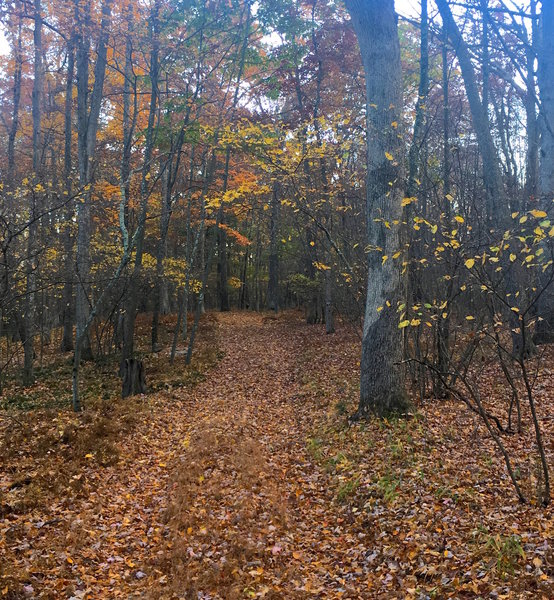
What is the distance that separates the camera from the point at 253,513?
5.26m

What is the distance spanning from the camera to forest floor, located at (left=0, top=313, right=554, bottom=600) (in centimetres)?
386

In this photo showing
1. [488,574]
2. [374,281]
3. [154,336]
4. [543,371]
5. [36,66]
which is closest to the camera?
[488,574]

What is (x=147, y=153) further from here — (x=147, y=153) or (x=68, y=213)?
(x=68, y=213)

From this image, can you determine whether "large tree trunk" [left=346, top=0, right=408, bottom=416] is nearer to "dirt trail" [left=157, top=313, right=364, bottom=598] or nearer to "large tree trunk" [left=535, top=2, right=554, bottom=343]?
"dirt trail" [left=157, top=313, right=364, bottom=598]

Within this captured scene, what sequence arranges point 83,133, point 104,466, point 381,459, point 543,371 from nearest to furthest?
point 381,459 < point 104,466 < point 543,371 < point 83,133

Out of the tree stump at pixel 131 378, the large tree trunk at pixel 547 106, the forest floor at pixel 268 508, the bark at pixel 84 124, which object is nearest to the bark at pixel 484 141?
the large tree trunk at pixel 547 106

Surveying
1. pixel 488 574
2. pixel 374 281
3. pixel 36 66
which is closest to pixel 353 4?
pixel 374 281

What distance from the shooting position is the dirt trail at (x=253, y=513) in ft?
13.5

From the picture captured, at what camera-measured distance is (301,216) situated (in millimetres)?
15094

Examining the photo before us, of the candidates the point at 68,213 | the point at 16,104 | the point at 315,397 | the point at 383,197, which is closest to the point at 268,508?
the point at 315,397

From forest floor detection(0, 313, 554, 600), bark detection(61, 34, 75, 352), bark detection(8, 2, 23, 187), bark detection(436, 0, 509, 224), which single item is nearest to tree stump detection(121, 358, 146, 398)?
forest floor detection(0, 313, 554, 600)

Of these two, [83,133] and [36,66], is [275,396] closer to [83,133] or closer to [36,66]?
[83,133]

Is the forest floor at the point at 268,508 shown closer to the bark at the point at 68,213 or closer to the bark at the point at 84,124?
the bark at the point at 84,124

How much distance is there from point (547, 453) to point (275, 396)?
6.78 m
